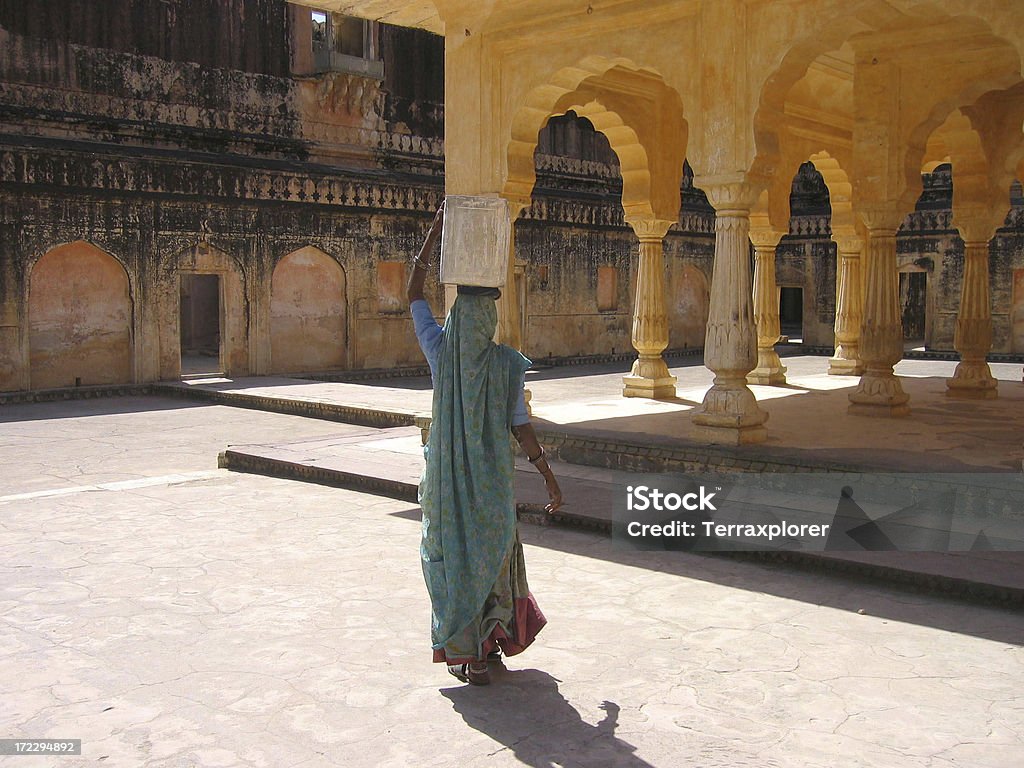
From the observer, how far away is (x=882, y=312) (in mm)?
8445

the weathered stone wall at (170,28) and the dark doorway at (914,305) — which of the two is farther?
the dark doorway at (914,305)

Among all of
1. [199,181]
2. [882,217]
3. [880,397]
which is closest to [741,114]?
[882,217]

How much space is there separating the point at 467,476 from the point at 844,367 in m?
10.3

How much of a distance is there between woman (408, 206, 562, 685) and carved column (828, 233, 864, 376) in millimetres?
9970

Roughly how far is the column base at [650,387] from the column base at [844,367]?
338 cm

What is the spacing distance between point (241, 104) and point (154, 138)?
1677mm

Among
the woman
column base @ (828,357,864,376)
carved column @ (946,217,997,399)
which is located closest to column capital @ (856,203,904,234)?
carved column @ (946,217,997,399)

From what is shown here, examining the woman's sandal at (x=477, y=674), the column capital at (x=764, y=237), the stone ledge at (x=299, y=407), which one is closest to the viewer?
the woman's sandal at (x=477, y=674)

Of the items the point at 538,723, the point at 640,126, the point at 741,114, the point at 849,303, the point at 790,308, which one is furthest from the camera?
the point at 790,308

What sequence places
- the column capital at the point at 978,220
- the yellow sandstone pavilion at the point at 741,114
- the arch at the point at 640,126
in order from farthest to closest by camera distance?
the column capital at the point at 978,220, the arch at the point at 640,126, the yellow sandstone pavilion at the point at 741,114

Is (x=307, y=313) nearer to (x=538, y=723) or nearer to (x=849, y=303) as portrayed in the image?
(x=849, y=303)

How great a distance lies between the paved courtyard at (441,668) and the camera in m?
2.89

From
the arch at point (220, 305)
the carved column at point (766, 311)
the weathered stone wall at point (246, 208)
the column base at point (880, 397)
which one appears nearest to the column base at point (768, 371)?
the carved column at point (766, 311)

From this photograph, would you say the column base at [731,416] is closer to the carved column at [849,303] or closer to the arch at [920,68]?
the arch at [920,68]
